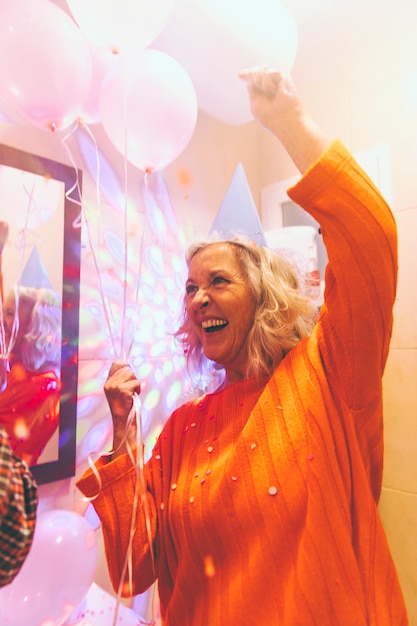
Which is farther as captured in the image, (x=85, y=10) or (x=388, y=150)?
(x=388, y=150)

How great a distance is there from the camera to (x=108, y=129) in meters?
0.93

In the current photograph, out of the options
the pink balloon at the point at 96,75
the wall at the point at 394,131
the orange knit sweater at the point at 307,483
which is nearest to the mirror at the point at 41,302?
the pink balloon at the point at 96,75

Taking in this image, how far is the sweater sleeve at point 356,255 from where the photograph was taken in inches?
24.0

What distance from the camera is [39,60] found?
2.52 feet

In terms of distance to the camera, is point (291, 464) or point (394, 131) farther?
point (394, 131)

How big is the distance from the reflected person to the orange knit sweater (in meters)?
0.26

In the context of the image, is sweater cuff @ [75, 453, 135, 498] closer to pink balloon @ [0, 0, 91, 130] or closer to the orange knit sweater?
the orange knit sweater

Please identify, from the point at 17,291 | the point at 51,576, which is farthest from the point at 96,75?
the point at 51,576

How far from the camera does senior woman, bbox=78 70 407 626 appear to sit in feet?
2.06

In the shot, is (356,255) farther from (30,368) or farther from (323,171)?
(30,368)

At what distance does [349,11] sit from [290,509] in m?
1.69

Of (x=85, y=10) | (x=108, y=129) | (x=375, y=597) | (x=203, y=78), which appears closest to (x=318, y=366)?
(x=375, y=597)

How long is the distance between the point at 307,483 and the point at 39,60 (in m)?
0.88

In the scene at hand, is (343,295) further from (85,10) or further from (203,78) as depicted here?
(203,78)
